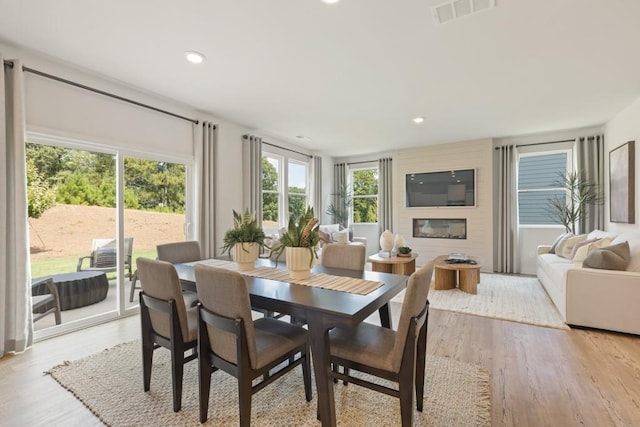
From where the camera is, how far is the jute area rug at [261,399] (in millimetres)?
1762

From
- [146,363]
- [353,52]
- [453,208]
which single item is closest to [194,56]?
[353,52]

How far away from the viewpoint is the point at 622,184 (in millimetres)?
4035

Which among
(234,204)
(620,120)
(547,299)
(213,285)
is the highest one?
(620,120)

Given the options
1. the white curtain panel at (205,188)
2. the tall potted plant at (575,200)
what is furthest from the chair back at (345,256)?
the tall potted plant at (575,200)

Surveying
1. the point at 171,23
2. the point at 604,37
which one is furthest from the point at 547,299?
the point at 171,23

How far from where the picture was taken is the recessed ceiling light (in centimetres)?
265

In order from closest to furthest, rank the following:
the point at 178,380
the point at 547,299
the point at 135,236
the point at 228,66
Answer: the point at 178,380
the point at 228,66
the point at 135,236
the point at 547,299

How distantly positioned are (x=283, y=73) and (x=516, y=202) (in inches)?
197

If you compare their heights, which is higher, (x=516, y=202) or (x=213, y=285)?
(x=516, y=202)

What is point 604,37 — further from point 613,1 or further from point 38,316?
point 38,316

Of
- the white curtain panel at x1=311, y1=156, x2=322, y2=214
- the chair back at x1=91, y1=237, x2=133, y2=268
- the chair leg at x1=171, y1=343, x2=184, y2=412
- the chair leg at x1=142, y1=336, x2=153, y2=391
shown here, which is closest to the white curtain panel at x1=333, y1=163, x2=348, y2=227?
the white curtain panel at x1=311, y1=156, x2=322, y2=214

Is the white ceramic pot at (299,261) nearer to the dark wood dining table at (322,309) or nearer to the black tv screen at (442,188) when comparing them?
the dark wood dining table at (322,309)

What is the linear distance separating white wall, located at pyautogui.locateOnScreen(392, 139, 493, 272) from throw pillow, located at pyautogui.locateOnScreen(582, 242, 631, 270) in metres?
2.32

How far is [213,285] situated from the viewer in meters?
1.57
